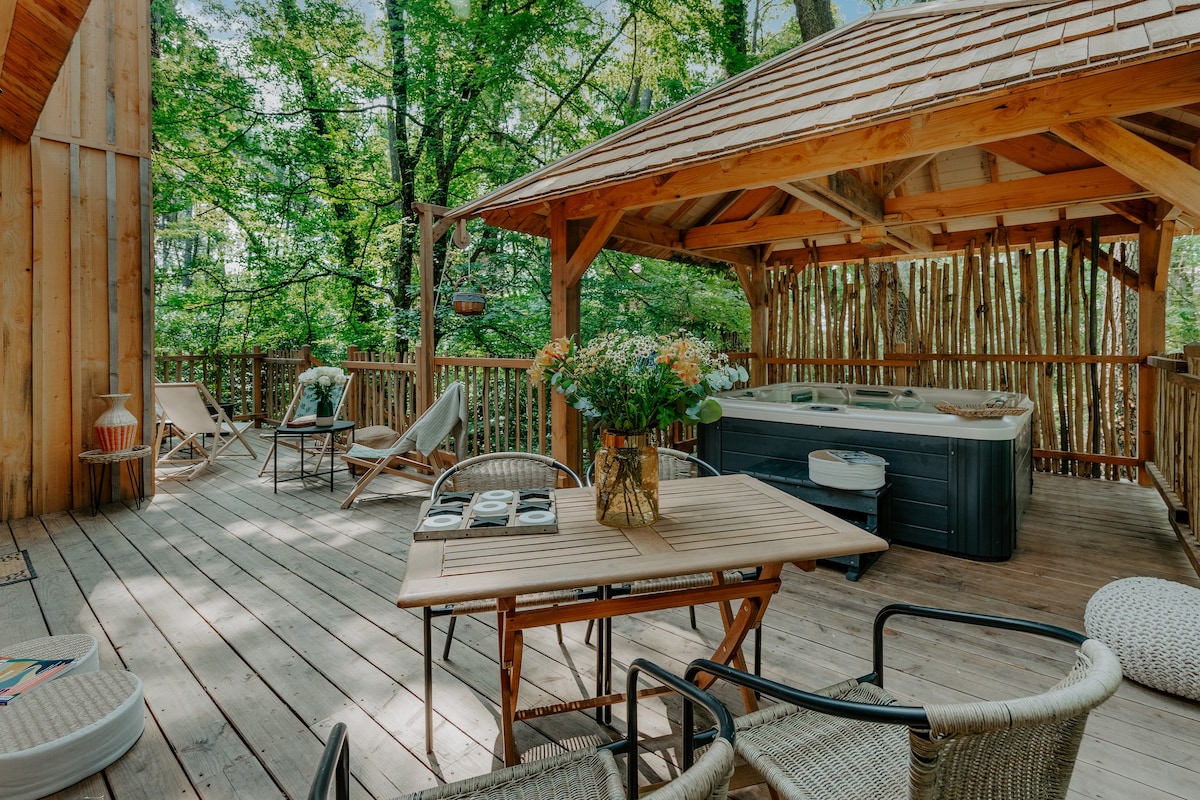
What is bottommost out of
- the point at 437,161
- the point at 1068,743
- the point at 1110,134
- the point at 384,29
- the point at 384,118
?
the point at 1068,743

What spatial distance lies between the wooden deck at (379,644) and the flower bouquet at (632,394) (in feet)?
2.57

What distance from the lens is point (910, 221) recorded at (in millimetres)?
4383

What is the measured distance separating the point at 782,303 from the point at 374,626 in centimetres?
569

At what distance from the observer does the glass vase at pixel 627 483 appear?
1.78 meters

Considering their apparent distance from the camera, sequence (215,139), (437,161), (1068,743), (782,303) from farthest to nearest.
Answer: (437,161)
(215,139)
(782,303)
(1068,743)

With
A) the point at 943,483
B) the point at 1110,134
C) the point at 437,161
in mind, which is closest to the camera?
A: the point at 1110,134

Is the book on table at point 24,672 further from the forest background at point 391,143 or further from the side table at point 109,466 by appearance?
the forest background at point 391,143

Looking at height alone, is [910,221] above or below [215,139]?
below

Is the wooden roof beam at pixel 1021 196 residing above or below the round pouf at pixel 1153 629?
above

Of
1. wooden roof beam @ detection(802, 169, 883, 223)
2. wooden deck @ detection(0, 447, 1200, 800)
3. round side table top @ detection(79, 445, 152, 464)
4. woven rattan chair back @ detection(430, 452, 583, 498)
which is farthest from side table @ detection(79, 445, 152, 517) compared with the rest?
wooden roof beam @ detection(802, 169, 883, 223)

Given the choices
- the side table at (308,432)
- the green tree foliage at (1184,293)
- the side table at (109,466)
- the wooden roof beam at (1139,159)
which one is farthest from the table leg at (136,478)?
the green tree foliage at (1184,293)

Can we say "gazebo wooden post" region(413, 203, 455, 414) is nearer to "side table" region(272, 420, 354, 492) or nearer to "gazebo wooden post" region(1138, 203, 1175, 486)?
"side table" region(272, 420, 354, 492)

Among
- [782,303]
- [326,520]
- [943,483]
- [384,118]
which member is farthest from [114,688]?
[384,118]

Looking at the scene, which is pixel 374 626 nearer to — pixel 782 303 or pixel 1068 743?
pixel 1068 743
